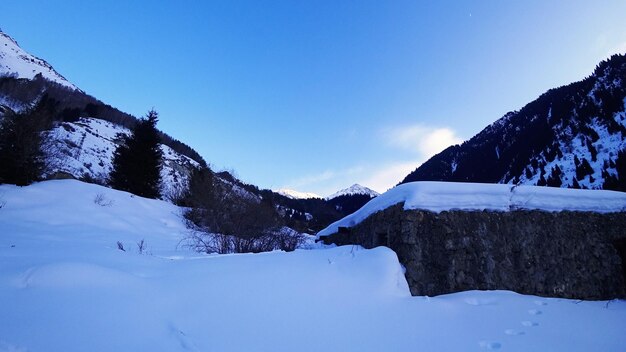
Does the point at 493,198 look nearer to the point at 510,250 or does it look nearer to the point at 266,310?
the point at 510,250

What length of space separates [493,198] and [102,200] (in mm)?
12089

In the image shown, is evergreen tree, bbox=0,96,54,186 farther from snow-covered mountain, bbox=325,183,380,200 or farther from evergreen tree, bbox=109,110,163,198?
snow-covered mountain, bbox=325,183,380,200

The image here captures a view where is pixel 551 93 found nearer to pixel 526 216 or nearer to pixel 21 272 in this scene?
pixel 526 216

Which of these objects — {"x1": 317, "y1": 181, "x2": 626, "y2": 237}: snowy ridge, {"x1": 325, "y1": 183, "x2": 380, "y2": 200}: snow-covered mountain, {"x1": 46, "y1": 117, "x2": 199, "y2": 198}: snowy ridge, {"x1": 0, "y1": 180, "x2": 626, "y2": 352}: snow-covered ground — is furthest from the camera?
{"x1": 325, "y1": 183, "x2": 380, "y2": 200}: snow-covered mountain

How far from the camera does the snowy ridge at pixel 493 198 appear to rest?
4531 mm

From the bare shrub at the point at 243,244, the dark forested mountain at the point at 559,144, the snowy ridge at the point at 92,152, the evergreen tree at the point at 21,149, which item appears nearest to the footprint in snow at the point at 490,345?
Result: the bare shrub at the point at 243,244

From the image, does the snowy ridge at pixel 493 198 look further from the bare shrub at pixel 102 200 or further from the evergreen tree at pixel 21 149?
the evergreen tree at pixel 21 149

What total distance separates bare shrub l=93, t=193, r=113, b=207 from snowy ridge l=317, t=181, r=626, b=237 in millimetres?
10100

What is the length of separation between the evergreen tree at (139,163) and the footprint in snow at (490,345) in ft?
61.0

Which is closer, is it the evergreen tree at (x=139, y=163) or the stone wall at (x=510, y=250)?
the stone wall at (x=510, y=250)

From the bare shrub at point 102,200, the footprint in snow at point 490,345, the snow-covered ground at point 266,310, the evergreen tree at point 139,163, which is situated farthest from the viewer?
the evergreen tree at point 139,163

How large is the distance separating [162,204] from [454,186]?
13.5m

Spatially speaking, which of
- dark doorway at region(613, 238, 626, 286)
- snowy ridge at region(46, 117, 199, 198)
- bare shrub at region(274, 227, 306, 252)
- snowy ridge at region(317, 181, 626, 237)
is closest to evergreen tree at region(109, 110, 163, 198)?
snowy ridge at region(46, 117, 199, 198)

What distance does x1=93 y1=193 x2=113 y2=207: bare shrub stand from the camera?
10.9 meters
